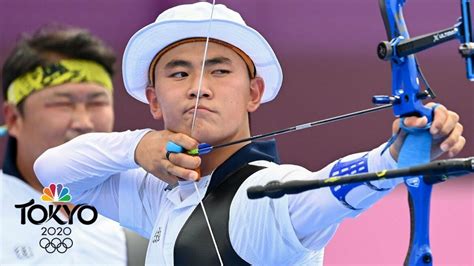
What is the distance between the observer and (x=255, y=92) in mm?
2381

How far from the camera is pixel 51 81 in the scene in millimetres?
3406

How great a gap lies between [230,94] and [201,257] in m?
0.36

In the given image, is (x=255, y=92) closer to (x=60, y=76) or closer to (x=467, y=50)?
(x=467, y=50)

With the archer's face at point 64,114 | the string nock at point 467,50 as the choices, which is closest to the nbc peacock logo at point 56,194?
the archer's face at point 64,114

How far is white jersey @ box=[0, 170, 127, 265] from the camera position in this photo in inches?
129

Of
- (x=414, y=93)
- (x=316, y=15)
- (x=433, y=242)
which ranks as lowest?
(x=433, y=242)

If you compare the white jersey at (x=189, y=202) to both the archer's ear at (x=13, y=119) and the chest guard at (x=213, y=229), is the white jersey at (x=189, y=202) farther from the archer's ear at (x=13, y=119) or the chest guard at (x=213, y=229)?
the archer's ear at (x=13, y=119)

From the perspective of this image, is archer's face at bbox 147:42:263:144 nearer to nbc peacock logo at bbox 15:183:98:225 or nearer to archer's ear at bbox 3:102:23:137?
nbc peacock logo at bbox 15:183:98:225

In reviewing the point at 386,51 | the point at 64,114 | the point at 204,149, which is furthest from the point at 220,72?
the point at 64,114

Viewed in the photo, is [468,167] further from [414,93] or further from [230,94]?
[230,94]

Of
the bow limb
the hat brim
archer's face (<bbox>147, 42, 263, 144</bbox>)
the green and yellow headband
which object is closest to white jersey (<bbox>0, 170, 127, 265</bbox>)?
the green and yellow headband

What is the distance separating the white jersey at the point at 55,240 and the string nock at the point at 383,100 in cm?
165

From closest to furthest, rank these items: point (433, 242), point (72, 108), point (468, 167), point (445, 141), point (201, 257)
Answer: point (468, 167) < point (445, 141) < point (201, 257) < point (72, 108) < point (433, 242)

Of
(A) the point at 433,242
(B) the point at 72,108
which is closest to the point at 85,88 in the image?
(B) the point at 72,108
